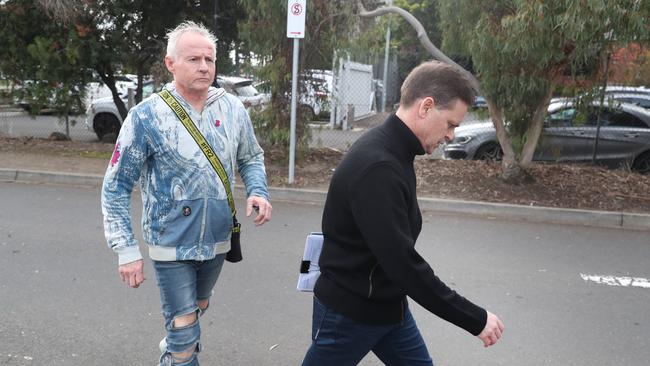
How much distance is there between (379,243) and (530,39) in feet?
19.7

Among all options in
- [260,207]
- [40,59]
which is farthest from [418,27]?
[260,207]

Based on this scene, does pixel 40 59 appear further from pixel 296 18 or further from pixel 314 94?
pixel 296 18

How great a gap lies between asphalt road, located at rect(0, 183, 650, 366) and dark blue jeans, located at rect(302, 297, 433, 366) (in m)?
1.46

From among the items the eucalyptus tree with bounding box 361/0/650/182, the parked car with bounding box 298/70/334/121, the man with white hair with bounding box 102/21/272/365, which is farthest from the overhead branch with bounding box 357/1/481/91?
the man with white hair with bounding box 102/21/272/365

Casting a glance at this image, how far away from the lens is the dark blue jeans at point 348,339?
222 centimetres

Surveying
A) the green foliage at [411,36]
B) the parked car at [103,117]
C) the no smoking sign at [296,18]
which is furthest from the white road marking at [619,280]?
the green foliage at [411,36]

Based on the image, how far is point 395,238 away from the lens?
78.0 inches

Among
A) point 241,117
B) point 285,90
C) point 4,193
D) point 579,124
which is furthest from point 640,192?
point 4,193

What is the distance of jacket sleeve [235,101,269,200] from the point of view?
9.63 ft

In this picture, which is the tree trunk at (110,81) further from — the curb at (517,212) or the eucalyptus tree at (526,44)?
Answer: the eucalyptus tree at (526,44)

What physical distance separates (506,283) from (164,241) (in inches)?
137

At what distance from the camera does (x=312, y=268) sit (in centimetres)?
246

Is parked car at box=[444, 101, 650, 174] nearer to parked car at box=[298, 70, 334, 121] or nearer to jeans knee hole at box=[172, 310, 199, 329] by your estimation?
parked car at box=[298, 70, 334, 121]

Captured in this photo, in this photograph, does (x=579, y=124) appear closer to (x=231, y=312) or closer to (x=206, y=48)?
(x=231, y=312)
